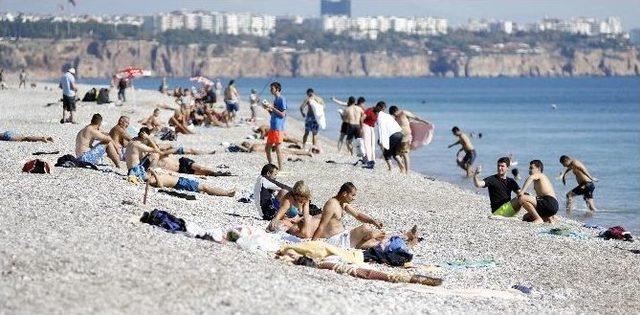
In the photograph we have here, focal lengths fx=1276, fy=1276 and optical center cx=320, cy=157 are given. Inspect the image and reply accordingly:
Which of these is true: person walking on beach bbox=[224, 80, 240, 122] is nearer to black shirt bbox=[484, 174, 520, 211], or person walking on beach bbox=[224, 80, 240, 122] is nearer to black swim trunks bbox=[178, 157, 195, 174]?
black swim trunks bbox=[178, 157, 195, 174]

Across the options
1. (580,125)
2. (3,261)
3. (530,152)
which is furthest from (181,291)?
(580,125)

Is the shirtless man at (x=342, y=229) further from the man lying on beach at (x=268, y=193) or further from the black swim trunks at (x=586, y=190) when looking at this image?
the black swim trunks at (x=586, y=190)

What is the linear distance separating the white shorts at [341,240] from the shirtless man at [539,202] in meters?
4.43

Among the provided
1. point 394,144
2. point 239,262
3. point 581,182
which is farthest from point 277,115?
point 239,262

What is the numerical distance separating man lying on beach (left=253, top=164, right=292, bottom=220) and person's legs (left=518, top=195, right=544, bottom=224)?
12.3 feet

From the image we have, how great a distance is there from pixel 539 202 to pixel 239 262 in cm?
715

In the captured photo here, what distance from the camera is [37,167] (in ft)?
58.2

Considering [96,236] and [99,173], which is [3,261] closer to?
[96,236]

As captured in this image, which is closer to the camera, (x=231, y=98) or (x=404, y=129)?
(x=404, y=129)

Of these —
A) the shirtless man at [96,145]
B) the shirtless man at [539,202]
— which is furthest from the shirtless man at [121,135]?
the shirtless man at [539,202]

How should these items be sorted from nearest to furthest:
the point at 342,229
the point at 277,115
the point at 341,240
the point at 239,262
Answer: the point at 239,262, the point at 341,240, the point at 342,229, the point at 277,115

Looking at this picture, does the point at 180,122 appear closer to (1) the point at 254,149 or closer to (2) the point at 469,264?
(1) the point at 254,149

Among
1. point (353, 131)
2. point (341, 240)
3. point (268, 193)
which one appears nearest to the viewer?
point (341, 240)

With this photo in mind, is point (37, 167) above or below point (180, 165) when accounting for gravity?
above
